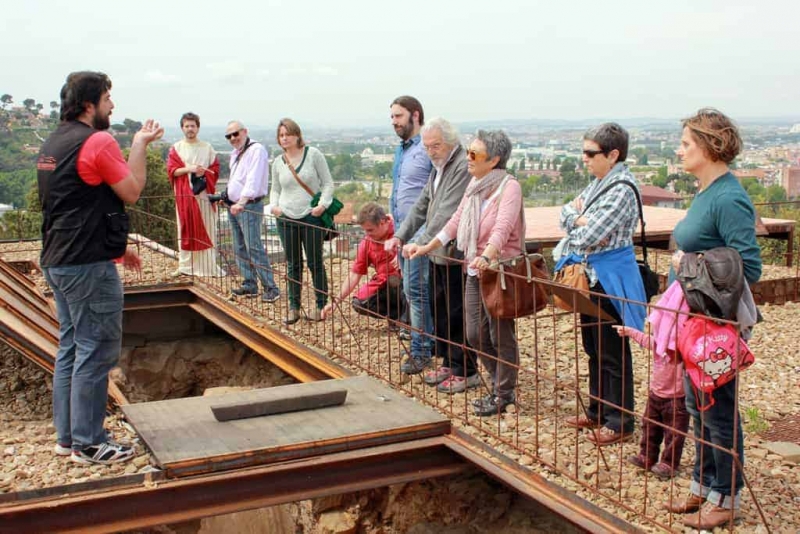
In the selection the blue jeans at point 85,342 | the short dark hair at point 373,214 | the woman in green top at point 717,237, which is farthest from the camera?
the short dark hair at point 373,214

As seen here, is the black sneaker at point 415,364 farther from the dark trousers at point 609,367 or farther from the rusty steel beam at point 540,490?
the dark trousers at point 609,367

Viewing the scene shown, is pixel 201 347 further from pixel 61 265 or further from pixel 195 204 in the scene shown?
pixel 61 265

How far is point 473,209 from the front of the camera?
5.54 meters

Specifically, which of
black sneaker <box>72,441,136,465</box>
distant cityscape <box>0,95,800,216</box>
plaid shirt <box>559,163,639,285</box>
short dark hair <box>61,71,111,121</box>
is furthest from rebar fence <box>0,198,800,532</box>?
distant cityscape <box>0,95,800,216</box>

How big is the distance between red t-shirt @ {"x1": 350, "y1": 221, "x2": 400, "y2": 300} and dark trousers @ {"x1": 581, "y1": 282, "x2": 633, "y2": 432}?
2.22 meters

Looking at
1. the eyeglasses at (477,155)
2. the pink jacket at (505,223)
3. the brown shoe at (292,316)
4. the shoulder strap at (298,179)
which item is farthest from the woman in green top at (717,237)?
the brown shoe at (292,316)

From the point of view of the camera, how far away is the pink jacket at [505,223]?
17.6 ft

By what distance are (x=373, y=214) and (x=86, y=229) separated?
281cm

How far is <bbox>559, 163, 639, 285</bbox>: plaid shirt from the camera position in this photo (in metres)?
4.90

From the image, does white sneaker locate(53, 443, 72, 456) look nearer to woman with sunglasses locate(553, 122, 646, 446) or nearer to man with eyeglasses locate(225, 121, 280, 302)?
woman with sunglasses locate(553, 122, 646, 446)

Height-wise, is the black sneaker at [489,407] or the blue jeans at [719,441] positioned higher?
the blue jeans at [719,441]

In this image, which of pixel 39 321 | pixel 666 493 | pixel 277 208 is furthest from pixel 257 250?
pixel 666 493

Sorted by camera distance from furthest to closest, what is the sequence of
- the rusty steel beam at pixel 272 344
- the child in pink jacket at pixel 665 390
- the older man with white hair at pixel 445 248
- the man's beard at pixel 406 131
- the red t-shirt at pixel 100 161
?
the rusty steel beam at pixel 272 344 → the man's beard at pixel 406 131 → the older man with white hair at pixel 445 248 → the red t-shirt at pixel 100 161 → the child in pink jacket at pixel 665 390

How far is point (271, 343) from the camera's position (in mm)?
8203
